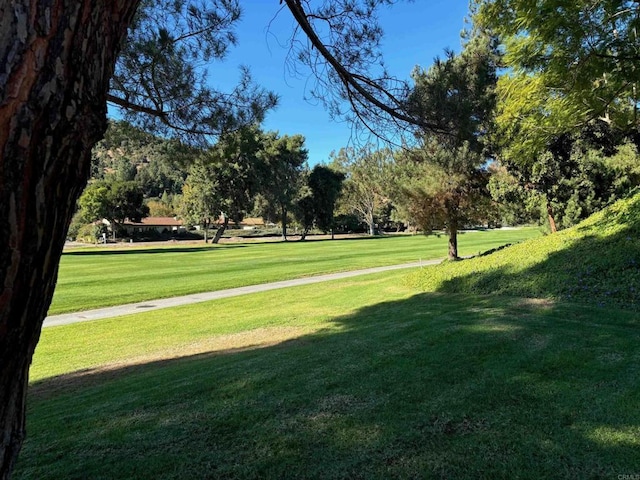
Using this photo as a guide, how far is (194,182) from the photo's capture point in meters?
53.9

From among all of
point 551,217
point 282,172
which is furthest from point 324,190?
point 551,217

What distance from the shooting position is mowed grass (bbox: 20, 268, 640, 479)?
8.48ft

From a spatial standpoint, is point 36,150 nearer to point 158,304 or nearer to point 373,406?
point 373,406

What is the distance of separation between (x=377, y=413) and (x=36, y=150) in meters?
2.74

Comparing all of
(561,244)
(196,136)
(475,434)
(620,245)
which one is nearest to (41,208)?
(475,434)

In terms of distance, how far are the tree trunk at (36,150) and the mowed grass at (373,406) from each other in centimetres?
153

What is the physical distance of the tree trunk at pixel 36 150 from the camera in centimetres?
126

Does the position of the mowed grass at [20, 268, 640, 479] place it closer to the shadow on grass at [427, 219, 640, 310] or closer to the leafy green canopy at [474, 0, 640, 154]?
the shadow on grass at [427, 219, 640, 310]

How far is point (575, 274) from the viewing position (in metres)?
9.18

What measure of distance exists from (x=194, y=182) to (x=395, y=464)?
178 feet

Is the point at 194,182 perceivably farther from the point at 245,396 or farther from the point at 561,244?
the point at 245,396

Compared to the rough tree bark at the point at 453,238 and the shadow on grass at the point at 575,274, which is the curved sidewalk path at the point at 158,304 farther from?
the shadow on grass at the point at 575,274

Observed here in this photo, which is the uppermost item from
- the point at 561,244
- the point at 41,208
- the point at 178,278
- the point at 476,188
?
the point at 476,188

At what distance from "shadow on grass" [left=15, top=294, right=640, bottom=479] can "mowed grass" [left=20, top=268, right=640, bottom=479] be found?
14 mm
